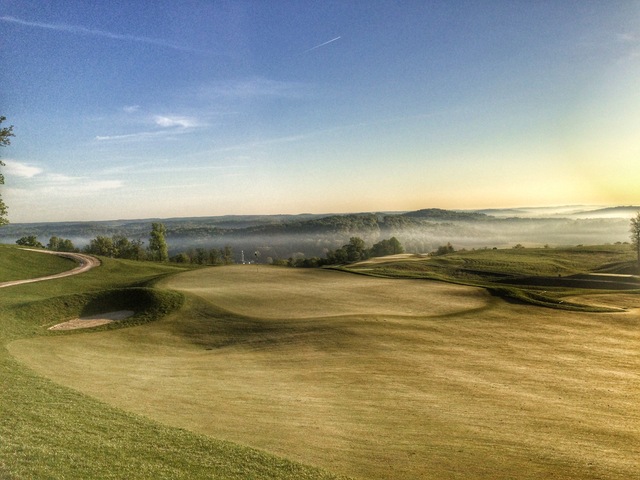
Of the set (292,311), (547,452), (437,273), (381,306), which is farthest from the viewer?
(437,273)

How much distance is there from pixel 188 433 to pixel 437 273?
58.3 metres

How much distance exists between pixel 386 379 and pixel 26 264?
48094 millimetres

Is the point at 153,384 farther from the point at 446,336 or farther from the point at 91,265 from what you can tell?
the point at 91,265

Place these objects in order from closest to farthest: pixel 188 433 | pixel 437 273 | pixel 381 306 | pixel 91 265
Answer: pixel 188 433
pixel 381 306
pixel 91 265
pixel 437 273

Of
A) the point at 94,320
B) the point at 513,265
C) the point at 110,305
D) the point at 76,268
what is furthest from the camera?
the point at 513,265

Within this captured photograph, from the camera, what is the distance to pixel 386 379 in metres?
17.5

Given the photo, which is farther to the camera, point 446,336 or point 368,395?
point 446,336

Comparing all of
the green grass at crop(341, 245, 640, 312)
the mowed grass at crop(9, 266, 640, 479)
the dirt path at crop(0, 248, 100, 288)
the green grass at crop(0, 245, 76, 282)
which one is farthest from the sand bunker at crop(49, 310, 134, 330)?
the green grass at crop(341, 245, 640, 312)

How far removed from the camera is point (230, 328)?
26.6 meters

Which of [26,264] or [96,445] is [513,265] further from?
[96,445]

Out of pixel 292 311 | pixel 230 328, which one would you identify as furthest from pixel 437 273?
pixel 230 328

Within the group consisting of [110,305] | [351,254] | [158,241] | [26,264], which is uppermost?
[158,241]

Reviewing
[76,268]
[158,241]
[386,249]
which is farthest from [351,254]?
[76,268]

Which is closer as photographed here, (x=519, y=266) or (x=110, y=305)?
(x=110, y=305)
